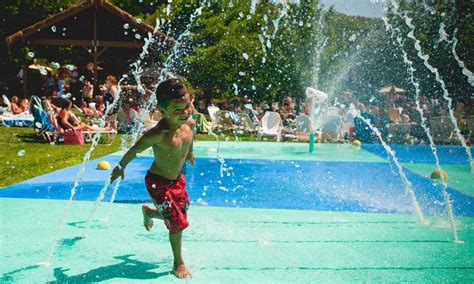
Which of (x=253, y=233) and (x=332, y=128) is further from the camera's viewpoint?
(x=332, y=128)

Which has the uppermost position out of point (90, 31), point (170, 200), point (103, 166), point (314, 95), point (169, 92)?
point (90, 31)

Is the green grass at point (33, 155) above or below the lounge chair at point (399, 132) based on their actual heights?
below

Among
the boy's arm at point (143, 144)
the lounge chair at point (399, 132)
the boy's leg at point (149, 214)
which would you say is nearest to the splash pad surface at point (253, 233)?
the boy's leg at point (149, 214)

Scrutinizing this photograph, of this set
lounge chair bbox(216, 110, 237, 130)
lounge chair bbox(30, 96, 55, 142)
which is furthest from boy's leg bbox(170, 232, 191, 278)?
lounge chair bbox(216, 110, 237, 130)

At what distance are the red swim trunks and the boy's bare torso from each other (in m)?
0.05

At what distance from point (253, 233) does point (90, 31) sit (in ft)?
66.1

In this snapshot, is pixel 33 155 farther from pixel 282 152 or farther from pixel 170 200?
pixel 170 200

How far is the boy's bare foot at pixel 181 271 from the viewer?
143 inches

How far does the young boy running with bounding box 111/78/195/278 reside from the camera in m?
3.71

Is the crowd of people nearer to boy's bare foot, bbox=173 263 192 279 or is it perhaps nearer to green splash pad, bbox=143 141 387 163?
green splash pad, bbox=143 141 387 163

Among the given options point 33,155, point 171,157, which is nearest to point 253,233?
point 171,157

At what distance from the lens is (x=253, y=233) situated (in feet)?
16.4

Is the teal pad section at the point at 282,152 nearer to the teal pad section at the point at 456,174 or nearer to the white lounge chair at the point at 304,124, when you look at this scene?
the teal pad section at the point at 456,174

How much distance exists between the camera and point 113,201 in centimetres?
A: 637
